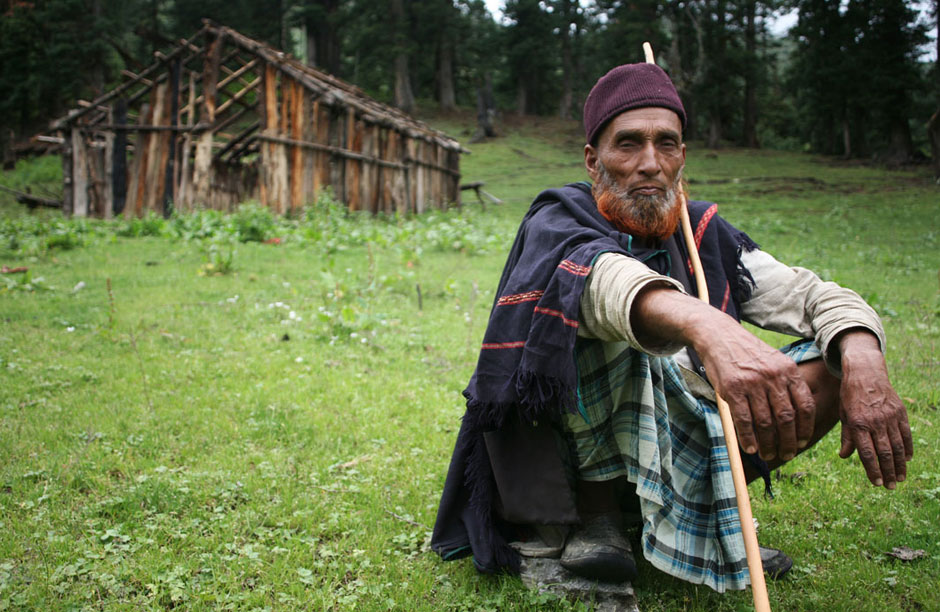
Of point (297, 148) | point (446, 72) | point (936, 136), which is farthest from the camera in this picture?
point (446, 72)

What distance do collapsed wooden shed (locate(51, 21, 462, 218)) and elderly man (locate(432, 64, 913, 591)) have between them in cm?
1087

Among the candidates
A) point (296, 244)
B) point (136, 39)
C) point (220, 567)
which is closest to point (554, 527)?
point (220, 567)

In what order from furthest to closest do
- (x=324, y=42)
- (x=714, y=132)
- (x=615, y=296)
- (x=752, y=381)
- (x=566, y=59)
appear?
1. (x=566, y=59)
2. (x=324, y=42)
3. (x=714, y=132)
4. (x=615, y=296)
5. (x=752, y=381)

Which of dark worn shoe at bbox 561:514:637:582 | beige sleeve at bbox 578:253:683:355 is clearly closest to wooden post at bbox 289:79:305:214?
dark worn shoe at bbox 561:514:637:582

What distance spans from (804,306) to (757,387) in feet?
2.96

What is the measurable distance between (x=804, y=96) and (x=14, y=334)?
34.8 metres

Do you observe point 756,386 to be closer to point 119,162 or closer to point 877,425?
point 877,425

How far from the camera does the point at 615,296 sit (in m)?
1.72

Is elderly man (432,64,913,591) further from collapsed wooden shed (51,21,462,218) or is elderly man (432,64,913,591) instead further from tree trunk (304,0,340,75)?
tree trunk (304,0,340,75)

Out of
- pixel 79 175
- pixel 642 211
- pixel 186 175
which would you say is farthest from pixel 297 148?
pixel 642 211

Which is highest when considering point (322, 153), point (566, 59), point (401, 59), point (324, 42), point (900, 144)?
point (566, 59)

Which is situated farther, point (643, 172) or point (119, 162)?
point (119, 162)

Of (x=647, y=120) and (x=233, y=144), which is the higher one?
(x=233, y=144)

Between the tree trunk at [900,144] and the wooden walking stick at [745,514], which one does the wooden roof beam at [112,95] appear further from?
the tree trunk at [900,144]
